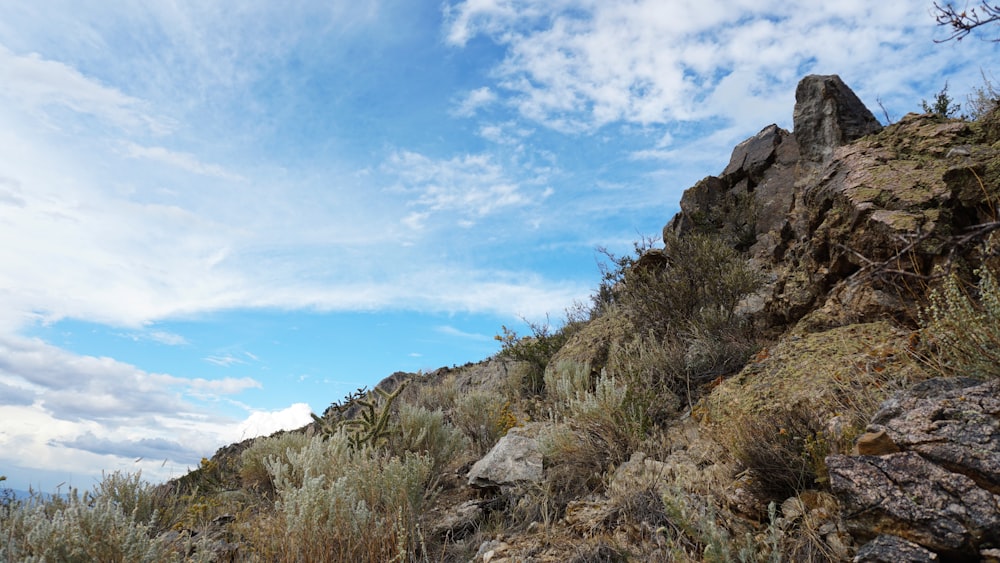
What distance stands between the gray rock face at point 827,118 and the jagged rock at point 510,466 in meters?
8.07

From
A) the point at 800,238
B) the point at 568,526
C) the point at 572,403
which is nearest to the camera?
the point at 568,526

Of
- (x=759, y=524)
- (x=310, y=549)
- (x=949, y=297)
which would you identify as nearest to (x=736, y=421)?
(x=759, y=524)

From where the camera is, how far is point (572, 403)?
5555 millimetres

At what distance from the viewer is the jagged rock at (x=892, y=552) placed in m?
2.20

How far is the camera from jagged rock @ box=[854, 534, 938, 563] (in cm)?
220

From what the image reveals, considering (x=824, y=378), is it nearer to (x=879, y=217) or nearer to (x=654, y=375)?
(x=879, y=217)

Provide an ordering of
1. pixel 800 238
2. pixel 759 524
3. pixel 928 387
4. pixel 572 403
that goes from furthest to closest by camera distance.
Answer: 1. pixel 800 238
2. pixel 572 403
3. pixel 759 524
4. pixel 928 387

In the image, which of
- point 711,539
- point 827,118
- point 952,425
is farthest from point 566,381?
point 827,118

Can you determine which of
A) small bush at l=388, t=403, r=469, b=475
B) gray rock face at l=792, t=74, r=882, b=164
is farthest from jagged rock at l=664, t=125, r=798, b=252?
small bush at l=388, t=403, r=469, b=475

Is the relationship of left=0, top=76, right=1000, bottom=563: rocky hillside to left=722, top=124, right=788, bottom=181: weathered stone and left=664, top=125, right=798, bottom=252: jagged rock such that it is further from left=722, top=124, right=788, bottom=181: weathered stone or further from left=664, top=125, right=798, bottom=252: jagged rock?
left=722, top=124, right=788, bottom=181: weathered stone

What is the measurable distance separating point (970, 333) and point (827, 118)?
8.50 meters

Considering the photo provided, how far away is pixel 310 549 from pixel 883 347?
13.7 ft

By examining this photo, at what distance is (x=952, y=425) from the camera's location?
251 centimetres

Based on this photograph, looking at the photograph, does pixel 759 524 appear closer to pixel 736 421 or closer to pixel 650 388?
pixel 736 421
